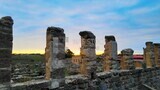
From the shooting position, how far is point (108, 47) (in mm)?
11750

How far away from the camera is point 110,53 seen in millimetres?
11719

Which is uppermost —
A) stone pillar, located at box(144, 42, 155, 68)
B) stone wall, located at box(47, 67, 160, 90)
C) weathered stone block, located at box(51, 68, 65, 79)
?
→ stone pillar, located at box(144, 42, 155, 68)

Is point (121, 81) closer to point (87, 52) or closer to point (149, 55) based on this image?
point (87, 52)

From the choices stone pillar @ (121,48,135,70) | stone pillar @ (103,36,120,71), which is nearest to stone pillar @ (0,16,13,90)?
stone pillar @ (103,36,120,71)

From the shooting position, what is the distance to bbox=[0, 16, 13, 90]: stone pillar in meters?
6.79

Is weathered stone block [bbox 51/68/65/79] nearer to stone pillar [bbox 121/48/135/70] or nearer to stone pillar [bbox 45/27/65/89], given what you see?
stone pillar [bbox 45/27/65/89]

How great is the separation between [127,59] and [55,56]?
5.66m

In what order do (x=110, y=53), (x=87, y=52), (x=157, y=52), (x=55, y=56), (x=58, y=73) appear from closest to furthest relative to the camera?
(x=55, y=56)
(x=58, y=73)
(x=87, y=52)
(x=110, y=53)
(x=157, y=52)

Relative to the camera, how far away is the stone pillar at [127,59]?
1330 centimetres

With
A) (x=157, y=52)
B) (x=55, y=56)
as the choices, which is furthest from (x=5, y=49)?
(x=157, y=52)

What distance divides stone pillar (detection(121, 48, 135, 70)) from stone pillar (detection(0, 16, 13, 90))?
23.6ft

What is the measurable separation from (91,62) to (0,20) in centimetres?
421

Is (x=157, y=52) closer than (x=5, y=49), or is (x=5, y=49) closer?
(x=5, y=49)

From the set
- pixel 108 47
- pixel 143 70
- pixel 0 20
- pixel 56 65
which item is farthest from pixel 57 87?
pixel 143 70
